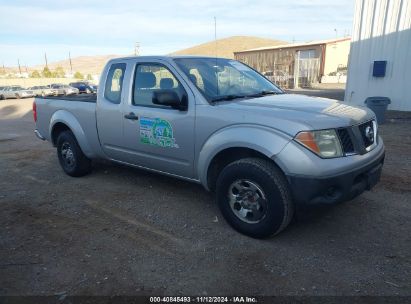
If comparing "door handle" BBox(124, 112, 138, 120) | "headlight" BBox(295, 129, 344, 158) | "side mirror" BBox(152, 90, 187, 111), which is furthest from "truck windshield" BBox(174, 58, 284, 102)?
"headlight" BBox(295, 129, 344, 158)

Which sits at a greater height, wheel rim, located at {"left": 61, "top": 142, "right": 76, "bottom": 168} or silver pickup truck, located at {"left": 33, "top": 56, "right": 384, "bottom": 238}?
silver pickup truck, located at {"left": 33, "top": 56, "right": 384, "bottom": 238}

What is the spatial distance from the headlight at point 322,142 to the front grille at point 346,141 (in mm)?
56

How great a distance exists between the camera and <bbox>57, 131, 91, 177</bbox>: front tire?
17.8 ft

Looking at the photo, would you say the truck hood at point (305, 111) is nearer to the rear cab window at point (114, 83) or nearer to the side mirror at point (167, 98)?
the side mirror at point (167, 98)

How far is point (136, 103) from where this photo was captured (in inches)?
172

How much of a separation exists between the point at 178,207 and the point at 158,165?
0.58 metres

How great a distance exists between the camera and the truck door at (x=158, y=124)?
3859 mm

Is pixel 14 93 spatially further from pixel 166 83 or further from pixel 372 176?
pixel 372 176

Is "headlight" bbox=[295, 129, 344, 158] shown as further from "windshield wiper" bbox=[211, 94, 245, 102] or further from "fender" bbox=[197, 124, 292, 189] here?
"windshield wiper" bbox=[211, 94, 245, 102]

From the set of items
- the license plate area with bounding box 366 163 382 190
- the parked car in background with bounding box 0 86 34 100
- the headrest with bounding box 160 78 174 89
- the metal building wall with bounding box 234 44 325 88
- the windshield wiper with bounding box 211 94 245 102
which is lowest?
the parked car in background with bounding box 0 86 34 100

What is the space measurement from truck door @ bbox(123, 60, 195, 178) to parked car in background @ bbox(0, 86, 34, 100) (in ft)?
109

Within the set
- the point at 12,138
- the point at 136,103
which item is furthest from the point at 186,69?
the point at 12,138

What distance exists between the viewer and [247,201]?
3428mm

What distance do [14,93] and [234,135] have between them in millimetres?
35035
